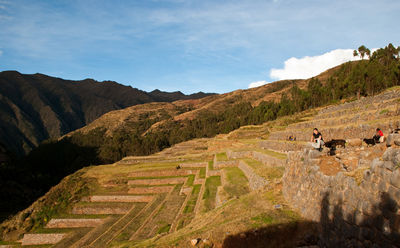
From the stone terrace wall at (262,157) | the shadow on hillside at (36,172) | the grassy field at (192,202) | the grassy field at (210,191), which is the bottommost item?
the shadow on hillside at (36,172)

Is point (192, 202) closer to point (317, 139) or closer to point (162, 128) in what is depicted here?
point (317, 139)

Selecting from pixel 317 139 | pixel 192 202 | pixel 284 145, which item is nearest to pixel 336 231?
pixel 317 139

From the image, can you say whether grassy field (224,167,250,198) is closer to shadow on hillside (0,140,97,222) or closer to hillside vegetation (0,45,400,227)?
hillside vegetation (0,45,400,227)

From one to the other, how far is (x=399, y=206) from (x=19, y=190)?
203 feet

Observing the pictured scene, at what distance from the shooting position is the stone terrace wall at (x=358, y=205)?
3.77 m

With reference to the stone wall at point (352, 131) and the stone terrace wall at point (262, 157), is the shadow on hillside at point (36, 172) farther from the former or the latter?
the stone wall at point (352, 131)

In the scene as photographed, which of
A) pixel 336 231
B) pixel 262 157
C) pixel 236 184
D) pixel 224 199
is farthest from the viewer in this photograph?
pixel 262 157

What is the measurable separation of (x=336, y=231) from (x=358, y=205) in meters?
1.01

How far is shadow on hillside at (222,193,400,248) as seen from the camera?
12.4 feet

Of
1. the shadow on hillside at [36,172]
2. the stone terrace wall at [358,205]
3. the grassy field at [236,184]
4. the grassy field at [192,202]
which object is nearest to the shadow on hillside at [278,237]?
the stone terrace wall at [358,205]

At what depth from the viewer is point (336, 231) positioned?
5.12 m

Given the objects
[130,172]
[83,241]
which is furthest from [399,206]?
[130,172]

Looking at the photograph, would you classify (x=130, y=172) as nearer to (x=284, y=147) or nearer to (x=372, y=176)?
(x=284, y=147)

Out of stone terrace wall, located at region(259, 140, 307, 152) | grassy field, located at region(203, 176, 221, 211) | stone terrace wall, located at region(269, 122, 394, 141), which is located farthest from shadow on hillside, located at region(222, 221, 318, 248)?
grassy field, located at region(203, 176, 221, 211)
